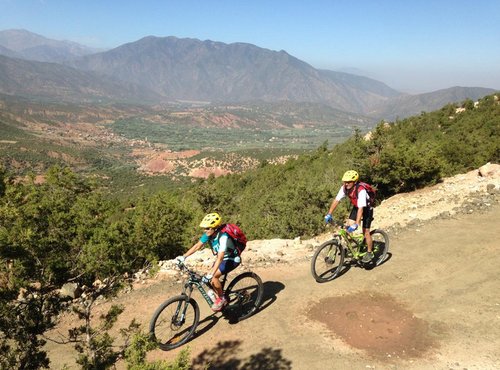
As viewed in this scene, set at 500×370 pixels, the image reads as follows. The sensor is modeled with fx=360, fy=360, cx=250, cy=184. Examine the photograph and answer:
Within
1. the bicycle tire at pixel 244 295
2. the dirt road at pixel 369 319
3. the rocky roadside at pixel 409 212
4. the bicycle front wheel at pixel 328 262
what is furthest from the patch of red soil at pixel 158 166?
the bicycle tire at pixel 244 295

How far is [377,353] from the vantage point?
21.7ft

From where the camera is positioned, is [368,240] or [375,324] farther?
[368,240]

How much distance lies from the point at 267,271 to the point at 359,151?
1569 cm

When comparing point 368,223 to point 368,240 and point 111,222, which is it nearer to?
point 368,240

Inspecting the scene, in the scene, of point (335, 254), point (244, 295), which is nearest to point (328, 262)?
point (335, 254)

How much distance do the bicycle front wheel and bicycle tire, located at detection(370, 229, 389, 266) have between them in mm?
1137

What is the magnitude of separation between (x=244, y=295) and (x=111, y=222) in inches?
274

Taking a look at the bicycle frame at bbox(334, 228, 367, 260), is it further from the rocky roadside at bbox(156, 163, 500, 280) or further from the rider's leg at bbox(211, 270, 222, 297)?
the rider's leg at bbox(211, 270, 222, 297)

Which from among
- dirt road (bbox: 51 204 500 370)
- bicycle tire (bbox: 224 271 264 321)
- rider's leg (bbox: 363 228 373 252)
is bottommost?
dirt road (bbox: 51 204 500 370)

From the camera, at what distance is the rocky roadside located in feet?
36.4

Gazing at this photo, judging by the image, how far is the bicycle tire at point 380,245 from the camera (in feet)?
33.4

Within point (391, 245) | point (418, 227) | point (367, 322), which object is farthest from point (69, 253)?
point (418, 227)

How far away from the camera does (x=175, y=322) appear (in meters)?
7.23

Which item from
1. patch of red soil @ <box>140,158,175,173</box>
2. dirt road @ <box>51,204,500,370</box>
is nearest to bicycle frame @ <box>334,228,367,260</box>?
dirt road @ <box>51,204,500,370</box>
